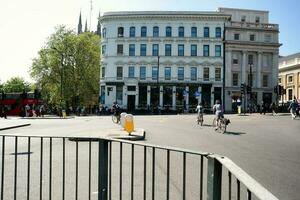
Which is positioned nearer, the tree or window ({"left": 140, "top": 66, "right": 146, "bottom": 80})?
window ({"left": 140, "top": 66, "right": 146, "bottom": 80})

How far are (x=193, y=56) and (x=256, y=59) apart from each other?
10846mm

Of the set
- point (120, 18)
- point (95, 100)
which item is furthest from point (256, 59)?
point (95, 100)

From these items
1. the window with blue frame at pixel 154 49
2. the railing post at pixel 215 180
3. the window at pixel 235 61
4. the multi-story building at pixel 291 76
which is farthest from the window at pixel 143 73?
the railing post at pixel 215 180

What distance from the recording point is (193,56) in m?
70.1

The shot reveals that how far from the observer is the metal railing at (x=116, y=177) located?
3918 mm

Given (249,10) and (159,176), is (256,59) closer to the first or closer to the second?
(249,10)

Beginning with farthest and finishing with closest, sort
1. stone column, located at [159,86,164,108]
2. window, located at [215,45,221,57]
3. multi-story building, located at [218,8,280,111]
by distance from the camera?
multi-story building, located at [218,8,280,111] → window, located at [215,45,221,57] → stone column, located at [159,86,164,108]

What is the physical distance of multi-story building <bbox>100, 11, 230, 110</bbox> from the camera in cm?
6856

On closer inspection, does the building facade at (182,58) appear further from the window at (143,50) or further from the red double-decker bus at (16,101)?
the red double-decker bus at (16,101)

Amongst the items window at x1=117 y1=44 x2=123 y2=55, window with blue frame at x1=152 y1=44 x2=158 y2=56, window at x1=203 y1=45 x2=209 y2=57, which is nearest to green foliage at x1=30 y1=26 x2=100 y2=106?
window at x1=117 y1=44 x2=123 y2=55

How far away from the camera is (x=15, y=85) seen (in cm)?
13350

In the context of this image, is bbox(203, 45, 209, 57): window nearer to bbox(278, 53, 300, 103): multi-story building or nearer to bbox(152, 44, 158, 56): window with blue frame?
bbox(152, 44, 158, 56): window with blue frame

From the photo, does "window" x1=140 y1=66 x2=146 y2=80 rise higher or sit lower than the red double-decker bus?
higher

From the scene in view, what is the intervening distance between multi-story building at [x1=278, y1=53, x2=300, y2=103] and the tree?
253 feet
